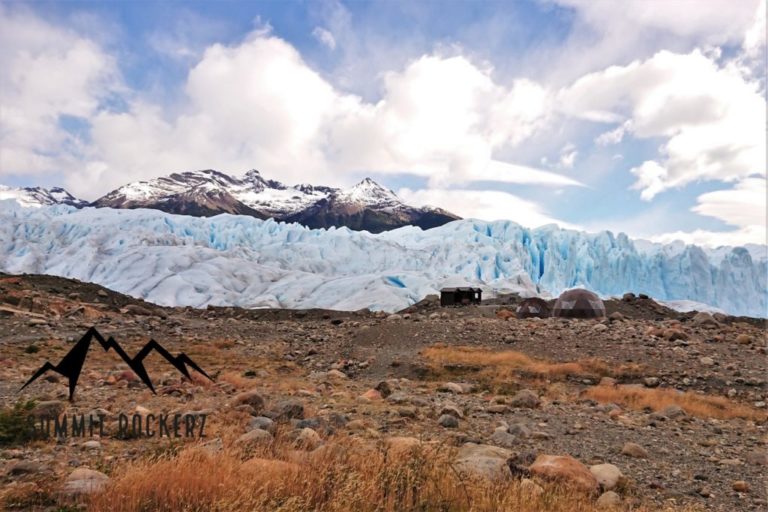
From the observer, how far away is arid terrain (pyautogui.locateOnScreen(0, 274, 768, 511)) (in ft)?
15.3

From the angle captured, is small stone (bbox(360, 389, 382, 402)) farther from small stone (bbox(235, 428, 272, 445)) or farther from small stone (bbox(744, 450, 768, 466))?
small stone (bbox(744, 450, 768, 466))

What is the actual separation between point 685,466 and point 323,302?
5554 centimetres

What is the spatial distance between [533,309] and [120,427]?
27076 millimetres

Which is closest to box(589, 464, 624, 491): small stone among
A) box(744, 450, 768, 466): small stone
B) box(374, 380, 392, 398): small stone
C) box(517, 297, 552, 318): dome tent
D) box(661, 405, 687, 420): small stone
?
box(744, 450, 768, 466): small stone

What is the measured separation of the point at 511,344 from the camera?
19109 mm

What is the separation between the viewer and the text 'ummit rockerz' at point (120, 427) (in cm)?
638

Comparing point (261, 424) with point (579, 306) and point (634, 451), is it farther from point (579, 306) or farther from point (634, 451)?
point (579, 306)

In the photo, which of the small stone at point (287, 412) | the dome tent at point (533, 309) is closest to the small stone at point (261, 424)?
the small stone at point (287, 412)

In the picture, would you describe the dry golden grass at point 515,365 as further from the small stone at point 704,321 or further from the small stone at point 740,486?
the small stone at point 704,321

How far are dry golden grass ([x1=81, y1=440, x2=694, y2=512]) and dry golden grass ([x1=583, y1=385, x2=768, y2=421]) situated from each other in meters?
6.46

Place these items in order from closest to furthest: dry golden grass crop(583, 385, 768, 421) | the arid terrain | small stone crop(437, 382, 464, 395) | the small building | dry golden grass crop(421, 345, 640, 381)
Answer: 1. the arid terrain
2. dry golden grass crop(583, 385, 768, 421)
3. small stone crop(437, 382, 464, 395)
4. dry golden grass crop(421, 345, 640, 381)
5. the small building

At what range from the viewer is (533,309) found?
3067cm

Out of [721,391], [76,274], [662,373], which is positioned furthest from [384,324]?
[76,274]

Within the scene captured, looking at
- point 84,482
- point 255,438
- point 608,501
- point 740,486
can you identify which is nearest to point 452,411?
point 608,501
